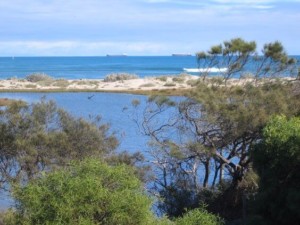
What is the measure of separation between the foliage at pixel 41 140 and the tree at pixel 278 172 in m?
6.77

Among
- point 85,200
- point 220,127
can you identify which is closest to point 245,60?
point 220,127

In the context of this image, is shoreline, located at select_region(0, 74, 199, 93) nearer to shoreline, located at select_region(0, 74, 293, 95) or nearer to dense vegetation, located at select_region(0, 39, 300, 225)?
shoreline, located at select_region(0, 74, 293, 95)

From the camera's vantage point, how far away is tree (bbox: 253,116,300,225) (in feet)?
52.7

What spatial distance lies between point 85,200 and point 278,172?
319 inches

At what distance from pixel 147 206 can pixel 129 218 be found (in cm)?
42

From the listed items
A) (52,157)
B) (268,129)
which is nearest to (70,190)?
(268,129)

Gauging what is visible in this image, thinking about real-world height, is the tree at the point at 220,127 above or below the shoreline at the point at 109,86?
above

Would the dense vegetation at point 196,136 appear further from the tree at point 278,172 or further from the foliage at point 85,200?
the foliage at point 85,200

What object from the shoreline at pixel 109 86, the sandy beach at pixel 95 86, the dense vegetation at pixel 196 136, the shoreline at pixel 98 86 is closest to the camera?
the dense vegetation at pixel 196 136

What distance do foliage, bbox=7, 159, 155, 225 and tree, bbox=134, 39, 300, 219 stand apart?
35.8 ft

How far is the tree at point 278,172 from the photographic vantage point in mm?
16078

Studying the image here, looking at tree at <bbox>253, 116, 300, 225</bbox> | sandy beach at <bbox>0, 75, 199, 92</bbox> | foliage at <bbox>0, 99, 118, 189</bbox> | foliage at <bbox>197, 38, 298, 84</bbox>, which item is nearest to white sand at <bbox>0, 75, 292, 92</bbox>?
sandy beach at <bbox>0, 75, 199, 92</bbox>

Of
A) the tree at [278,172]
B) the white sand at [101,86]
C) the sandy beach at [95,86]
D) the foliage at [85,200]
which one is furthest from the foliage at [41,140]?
the sandy beach at [95,86]

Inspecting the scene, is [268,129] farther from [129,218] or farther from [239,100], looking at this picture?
[129,218]
